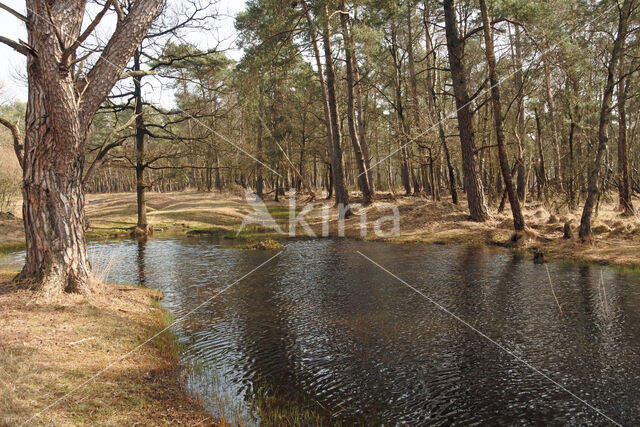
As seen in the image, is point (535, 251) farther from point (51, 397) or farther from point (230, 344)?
point (51, 397)

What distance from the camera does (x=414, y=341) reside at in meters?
6.35

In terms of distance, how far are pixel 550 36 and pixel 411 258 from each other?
8.17 m

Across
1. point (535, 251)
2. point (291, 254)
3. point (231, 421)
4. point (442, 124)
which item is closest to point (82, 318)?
point (231, 421)

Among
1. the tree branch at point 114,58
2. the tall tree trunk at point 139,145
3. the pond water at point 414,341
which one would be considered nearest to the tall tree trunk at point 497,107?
the pond water at point 414,341

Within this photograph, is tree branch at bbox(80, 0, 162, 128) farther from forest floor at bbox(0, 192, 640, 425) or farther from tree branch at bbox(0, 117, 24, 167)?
forest floor at bbox(0, 192, 640, 425)

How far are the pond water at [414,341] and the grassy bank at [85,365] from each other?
1.45 feet

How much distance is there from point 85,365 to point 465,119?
53.6 ft

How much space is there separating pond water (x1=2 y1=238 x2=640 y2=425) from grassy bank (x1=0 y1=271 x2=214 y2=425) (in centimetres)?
44

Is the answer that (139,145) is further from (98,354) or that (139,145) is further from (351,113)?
(98,354)

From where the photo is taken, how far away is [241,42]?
20234 mm

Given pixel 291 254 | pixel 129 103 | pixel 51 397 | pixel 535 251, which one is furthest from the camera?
pixel 129 103

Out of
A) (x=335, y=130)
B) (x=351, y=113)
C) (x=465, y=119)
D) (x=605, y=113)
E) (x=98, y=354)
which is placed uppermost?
(x=351, y=113)

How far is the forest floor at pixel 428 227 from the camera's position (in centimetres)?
1258

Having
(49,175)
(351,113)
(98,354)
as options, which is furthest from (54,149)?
(351,113)
